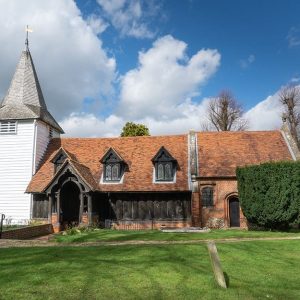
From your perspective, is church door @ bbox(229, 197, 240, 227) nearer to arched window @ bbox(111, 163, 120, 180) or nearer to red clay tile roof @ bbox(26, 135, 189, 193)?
red clay tile roof @ bbox(26, 135, 189, 193)

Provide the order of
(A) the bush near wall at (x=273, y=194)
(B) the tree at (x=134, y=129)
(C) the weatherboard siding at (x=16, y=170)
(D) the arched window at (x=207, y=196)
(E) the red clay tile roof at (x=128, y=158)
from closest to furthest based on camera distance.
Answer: (A) the bush near wall at (x=273, y=194) → (D) the arched window at (x=207, y=196) → (E) the red clay tile roof at (x=128, y=158) → (C) the weatherboard siding at (x=16, y=170) → (B) the tree at (x=134, y=129)

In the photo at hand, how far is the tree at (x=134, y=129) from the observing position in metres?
48.2

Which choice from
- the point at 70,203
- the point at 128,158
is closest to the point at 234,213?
the point at 128,158

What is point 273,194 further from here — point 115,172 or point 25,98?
point 25,98

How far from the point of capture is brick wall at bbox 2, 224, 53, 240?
2055 cm

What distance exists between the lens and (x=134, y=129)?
48500mm

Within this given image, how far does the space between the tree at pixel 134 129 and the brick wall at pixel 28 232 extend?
80.7 feet

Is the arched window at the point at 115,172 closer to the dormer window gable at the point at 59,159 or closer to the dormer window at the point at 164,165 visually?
the dormer window at the point at 164,165

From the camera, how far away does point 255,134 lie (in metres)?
30.8

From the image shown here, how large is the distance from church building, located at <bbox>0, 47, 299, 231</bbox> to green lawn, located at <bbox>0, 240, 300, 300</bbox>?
11100 mm

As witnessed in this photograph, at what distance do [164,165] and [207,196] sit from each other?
396cm

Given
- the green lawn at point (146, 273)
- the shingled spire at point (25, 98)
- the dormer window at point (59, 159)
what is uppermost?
the shingled spire at point (25, 98)

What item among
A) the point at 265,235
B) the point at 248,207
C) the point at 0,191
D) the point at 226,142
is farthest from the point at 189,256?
the point at 0,191

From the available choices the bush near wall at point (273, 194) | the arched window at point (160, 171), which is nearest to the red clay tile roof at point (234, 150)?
the arched window at point (160, 171)
